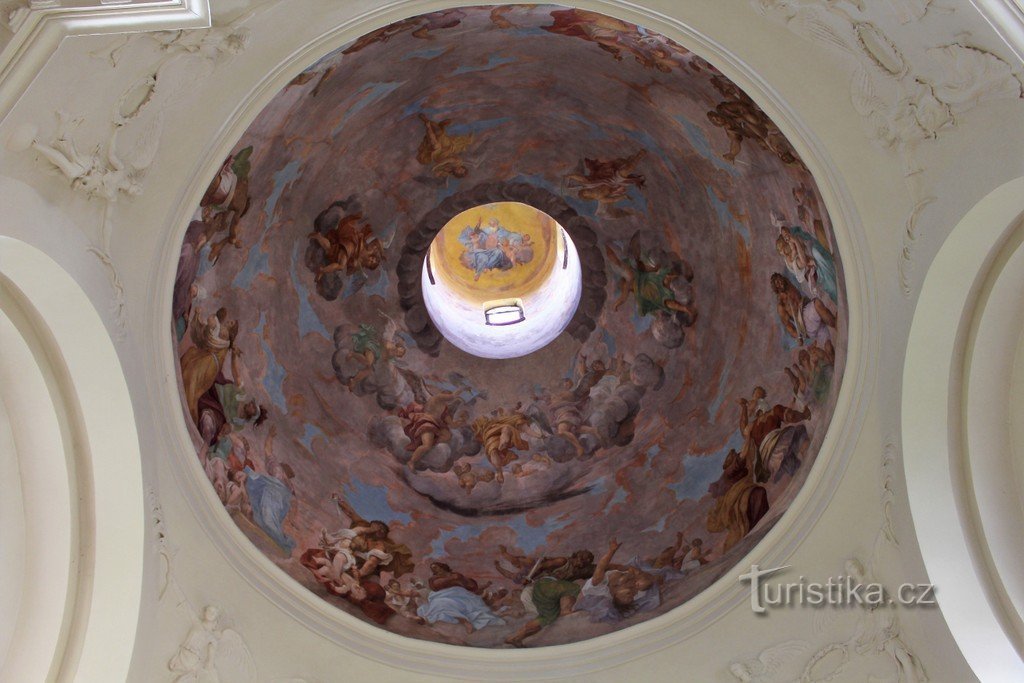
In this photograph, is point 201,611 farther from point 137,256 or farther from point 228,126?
point 228,126

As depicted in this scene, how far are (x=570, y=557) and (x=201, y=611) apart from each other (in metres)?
3.83

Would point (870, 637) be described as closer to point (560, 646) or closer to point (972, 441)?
point (972, 441)

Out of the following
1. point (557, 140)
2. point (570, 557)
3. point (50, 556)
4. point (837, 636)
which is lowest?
point (50, 556)

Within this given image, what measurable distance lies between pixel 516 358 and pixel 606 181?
2.31 m

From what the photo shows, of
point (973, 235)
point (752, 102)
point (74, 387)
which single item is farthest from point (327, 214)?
point (973, 235)

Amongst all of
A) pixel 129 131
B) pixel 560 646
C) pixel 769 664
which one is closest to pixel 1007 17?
pixel 129 131

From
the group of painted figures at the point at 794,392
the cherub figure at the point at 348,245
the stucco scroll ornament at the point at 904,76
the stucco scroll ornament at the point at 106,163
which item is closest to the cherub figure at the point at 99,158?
the stucco scroll ornament at the point at 106,163

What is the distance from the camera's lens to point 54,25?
5762 mm

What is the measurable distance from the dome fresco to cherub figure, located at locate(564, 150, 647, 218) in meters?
0.03

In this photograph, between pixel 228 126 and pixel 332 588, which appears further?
pixel 332 588

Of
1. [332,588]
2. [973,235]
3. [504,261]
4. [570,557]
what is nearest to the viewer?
[973,235]

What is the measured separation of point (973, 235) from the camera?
7875mm

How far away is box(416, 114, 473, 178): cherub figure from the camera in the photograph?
11.3 m

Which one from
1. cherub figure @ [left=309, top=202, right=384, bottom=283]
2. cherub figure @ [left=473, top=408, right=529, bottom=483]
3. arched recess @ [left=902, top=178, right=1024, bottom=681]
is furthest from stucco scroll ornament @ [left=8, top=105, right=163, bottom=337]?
arched recess @ [left=902, top=178, right=1024, bottom=681]
